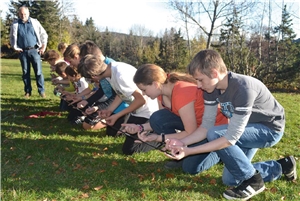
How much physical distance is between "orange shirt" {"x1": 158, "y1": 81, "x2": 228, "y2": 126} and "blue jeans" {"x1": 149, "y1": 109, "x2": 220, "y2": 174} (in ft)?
1.08

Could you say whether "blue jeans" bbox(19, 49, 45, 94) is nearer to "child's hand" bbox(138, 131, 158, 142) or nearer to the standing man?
the standing man

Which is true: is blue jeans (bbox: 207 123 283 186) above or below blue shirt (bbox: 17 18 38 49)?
below

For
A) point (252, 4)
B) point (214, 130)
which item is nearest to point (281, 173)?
point (214, 130)

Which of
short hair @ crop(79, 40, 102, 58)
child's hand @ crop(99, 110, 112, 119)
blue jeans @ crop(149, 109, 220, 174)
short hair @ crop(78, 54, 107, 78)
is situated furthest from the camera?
short hair @ crop(79, 40, 102, 58)

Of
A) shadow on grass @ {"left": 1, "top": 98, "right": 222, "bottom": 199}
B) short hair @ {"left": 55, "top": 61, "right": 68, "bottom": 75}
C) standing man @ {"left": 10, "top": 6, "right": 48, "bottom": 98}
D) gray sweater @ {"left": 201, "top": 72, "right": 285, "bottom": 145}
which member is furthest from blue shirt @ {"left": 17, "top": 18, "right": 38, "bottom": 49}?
gray sweater @ {"left": 201, "top": 72, "right": 285, "bottom": 145}

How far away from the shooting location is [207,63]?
2596 millimetres

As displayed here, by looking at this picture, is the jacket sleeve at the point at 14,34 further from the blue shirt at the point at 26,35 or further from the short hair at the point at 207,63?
the short hair at the point at 207,63

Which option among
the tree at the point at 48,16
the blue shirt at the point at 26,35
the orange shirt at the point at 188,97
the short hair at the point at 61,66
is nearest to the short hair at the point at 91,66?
the orange shirt at the point at 188,97

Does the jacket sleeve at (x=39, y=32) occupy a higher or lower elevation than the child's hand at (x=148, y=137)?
higher

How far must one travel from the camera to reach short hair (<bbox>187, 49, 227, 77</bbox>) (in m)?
2.60

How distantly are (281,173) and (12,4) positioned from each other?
46.1m

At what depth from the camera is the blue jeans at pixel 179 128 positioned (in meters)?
3.39

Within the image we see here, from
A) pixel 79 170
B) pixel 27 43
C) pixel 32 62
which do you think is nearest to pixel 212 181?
pixel 79 170

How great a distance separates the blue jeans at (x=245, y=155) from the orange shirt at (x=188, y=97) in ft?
1.18
